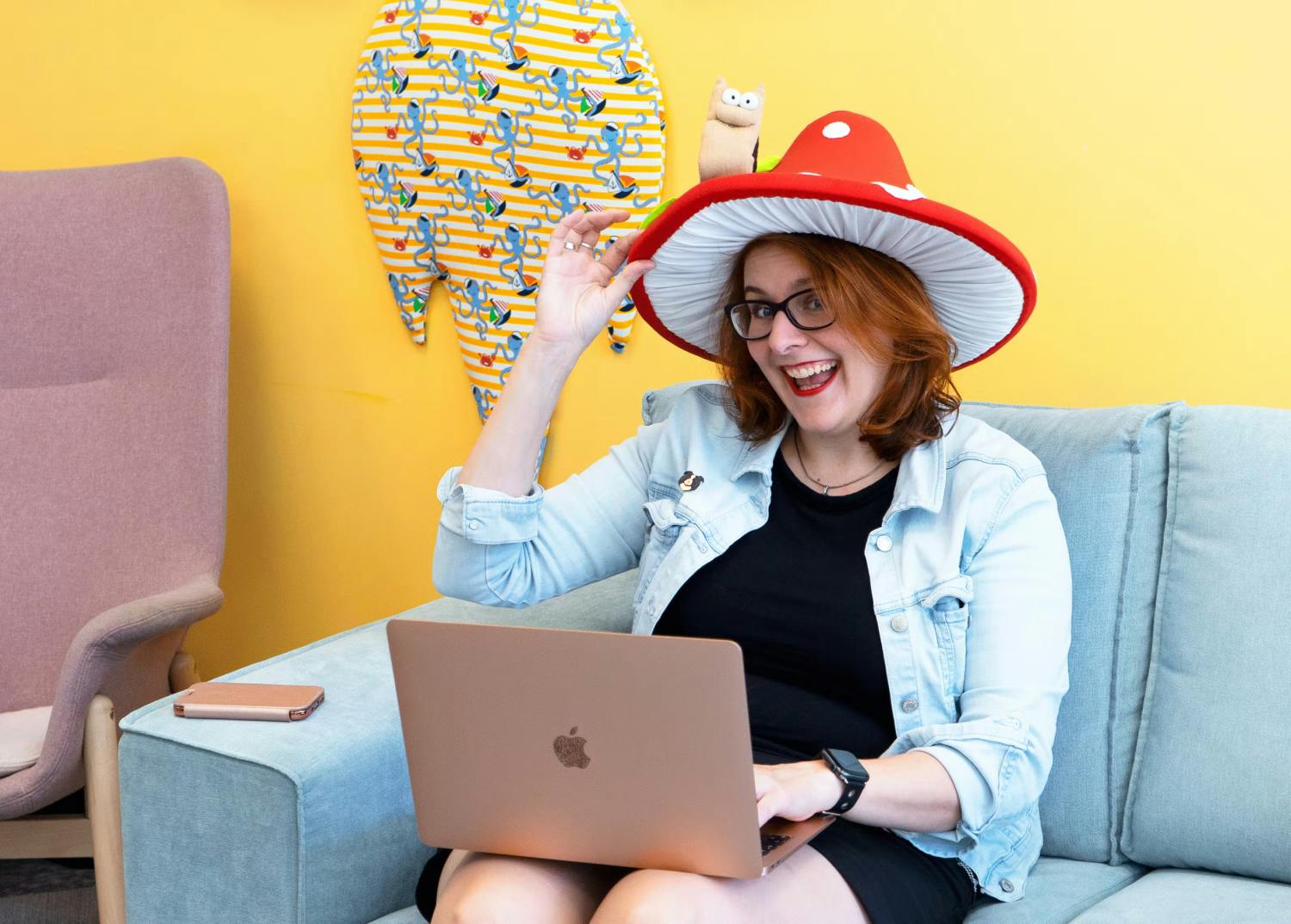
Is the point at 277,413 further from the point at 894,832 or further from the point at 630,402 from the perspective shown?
the point at 894,832

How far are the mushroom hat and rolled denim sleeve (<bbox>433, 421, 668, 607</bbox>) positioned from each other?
0.74ft

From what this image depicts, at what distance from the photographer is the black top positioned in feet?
4.31

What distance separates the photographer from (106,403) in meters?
2.19

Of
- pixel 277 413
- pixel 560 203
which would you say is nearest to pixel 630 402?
pixel 560 203

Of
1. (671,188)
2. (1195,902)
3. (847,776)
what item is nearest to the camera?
(847,776)

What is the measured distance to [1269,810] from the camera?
127 centimetres

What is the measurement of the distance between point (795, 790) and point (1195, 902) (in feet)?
1.44

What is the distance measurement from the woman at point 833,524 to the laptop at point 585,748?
71 millimetres

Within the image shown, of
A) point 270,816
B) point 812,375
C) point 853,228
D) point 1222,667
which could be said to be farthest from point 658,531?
point 1222,667

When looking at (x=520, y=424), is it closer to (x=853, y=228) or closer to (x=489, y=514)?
(x=489, y=514)

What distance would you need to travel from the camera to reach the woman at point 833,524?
119 cm

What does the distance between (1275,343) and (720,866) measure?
1.03 meters

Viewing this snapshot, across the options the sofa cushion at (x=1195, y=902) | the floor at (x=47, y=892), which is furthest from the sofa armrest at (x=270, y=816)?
the floor at (x=47, y=892)

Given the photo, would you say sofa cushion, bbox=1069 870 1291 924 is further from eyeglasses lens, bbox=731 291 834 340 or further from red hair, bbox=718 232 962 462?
eyeglasses lens, bbox=731 291 834 340
